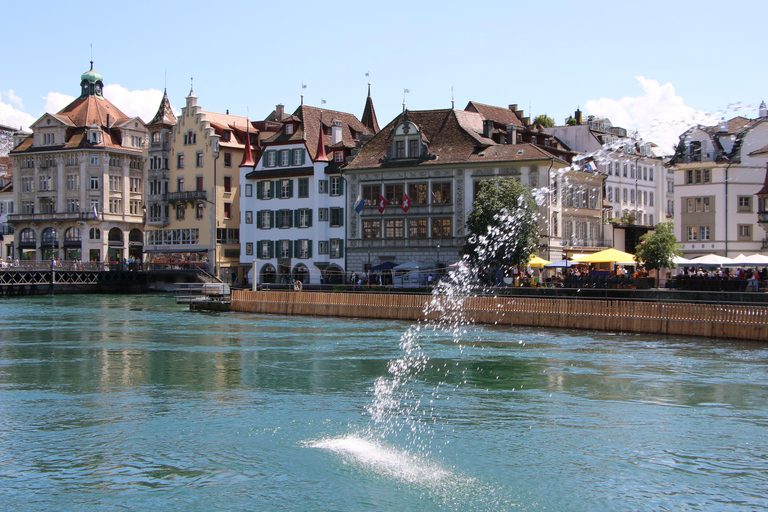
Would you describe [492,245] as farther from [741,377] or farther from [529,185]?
[741,377]

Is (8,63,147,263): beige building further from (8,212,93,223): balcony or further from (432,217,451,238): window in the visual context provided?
(432,217,451,238): window

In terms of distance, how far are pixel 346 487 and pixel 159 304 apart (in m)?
→ 52.8

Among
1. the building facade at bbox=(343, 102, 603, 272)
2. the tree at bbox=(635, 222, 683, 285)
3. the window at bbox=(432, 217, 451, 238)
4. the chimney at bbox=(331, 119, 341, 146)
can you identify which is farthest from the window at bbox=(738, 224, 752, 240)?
the chimney at bbox=(331, 119, 341, 146)

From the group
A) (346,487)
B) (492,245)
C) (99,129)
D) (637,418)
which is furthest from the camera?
(99,129)

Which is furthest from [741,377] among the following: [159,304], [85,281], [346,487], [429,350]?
[85,281]

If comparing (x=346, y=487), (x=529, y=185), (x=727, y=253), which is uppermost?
(x=529, y=185)

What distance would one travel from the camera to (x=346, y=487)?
48.4ft

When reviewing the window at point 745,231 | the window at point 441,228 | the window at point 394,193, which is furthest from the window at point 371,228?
the window at point 745,231

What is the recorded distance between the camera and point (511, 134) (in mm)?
68250

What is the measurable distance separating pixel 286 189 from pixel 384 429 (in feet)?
A: 188

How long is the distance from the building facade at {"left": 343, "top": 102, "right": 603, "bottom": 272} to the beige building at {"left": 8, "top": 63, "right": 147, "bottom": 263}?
1415 inches

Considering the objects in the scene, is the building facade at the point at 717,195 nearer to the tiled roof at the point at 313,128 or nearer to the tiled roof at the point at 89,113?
the tiled roof at the point at 313,128

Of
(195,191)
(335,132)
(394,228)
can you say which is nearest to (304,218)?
(335,132)

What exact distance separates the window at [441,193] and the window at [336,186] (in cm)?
892
